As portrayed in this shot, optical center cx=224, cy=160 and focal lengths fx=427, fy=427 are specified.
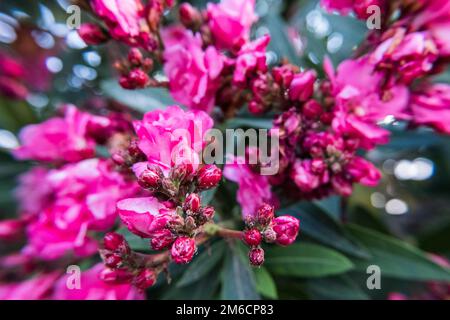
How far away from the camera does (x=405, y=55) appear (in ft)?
2.93

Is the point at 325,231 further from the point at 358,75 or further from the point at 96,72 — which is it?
the point at 96,72

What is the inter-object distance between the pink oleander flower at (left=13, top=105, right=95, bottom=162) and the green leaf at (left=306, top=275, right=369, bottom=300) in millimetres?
723

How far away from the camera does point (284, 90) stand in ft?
3.01

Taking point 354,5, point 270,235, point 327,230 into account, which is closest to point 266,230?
point 270,235

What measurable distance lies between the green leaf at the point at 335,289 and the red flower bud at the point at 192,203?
650 mm

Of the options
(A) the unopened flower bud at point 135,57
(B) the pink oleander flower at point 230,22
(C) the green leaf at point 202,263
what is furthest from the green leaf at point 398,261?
(A) the unopened flower bud at point 135,57

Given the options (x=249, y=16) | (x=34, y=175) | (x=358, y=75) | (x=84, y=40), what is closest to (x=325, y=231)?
(x=358, y=75)

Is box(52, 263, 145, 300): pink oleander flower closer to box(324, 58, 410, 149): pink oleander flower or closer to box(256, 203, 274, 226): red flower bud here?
box(256, 203, 274, 226): red flower bud

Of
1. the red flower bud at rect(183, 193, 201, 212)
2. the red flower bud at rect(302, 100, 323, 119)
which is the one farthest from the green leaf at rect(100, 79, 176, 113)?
the red flower bud at rect(183, 193, 201, 212)

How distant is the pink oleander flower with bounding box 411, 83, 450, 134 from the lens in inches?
40.1

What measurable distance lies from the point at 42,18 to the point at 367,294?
1668 mm

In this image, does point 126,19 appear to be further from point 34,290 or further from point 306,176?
point 34,290

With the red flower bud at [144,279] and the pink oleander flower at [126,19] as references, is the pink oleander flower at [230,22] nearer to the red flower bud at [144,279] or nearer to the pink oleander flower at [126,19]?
the pink oleander flower at [126,19]

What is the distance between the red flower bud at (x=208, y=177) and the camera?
73 centimetres
